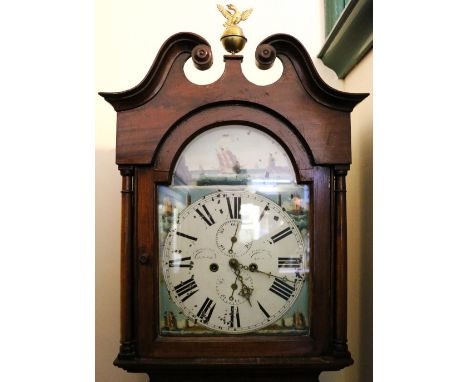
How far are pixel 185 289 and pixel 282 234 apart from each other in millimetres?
220

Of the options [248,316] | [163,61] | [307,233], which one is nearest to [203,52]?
[163,61]

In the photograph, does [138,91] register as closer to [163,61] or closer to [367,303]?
[163,61]

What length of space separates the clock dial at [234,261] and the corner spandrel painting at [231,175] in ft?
0.05

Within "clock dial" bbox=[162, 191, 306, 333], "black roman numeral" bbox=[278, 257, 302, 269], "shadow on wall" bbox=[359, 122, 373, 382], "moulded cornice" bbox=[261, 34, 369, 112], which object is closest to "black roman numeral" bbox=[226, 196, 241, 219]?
"clock dial" bbox=[162, 191, 306, 333]

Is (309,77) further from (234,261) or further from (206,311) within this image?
(206,311)

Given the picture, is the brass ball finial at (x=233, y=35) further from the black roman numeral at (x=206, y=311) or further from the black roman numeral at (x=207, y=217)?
the black roman numeral at (x=206, y=311)

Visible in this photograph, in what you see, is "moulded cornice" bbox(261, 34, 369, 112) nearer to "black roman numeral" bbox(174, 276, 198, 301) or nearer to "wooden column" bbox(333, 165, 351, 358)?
"wooden column" bbox(333, 165, 351, 358)

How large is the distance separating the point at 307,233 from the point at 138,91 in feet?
1.40

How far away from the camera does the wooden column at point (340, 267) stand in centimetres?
73

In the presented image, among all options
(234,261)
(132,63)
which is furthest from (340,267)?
(132,63)

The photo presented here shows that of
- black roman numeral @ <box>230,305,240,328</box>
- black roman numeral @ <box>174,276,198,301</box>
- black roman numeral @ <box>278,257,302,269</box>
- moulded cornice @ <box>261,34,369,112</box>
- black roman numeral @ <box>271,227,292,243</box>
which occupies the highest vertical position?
moulded cornice @ <box>261,34,369,112</box>

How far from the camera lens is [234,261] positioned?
2.54 feet

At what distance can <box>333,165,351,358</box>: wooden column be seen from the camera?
73 centimetres

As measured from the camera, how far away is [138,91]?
0.74m
